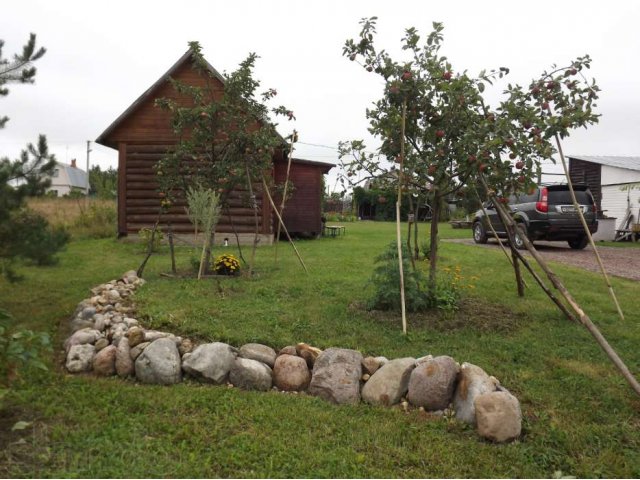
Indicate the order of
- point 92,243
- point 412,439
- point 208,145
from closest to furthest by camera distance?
1. point 412,439
2. point 208,145
3. point 92,243

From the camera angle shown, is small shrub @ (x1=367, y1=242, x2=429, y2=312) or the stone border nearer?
the stone border

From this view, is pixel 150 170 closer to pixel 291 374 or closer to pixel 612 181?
pixel 291 374

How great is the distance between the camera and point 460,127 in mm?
5477

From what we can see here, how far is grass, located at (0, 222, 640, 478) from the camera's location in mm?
2947

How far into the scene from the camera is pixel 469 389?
361 cm

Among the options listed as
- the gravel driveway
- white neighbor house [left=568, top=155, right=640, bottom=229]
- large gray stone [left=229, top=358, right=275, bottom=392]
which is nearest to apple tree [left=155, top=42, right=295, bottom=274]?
large gray stone [left=229, top=358, right=275, bottom=392]

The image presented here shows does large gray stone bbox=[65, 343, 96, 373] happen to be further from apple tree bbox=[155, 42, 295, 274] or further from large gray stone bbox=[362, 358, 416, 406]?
apple tree bbox=[155, 42, 295, 274]

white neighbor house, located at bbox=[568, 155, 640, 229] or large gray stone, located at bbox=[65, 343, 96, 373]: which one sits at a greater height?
white neighbor house, located at bbox=[568, 155, 640, 229]

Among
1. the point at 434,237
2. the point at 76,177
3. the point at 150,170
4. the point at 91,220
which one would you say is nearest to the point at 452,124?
the point at 434,237

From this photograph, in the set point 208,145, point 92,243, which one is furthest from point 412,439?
point 92,243

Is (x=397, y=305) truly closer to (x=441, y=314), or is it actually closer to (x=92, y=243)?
(x=441, y=314)

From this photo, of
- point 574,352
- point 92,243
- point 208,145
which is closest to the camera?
point 574,352

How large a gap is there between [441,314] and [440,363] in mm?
1875

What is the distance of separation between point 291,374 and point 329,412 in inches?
23.6
